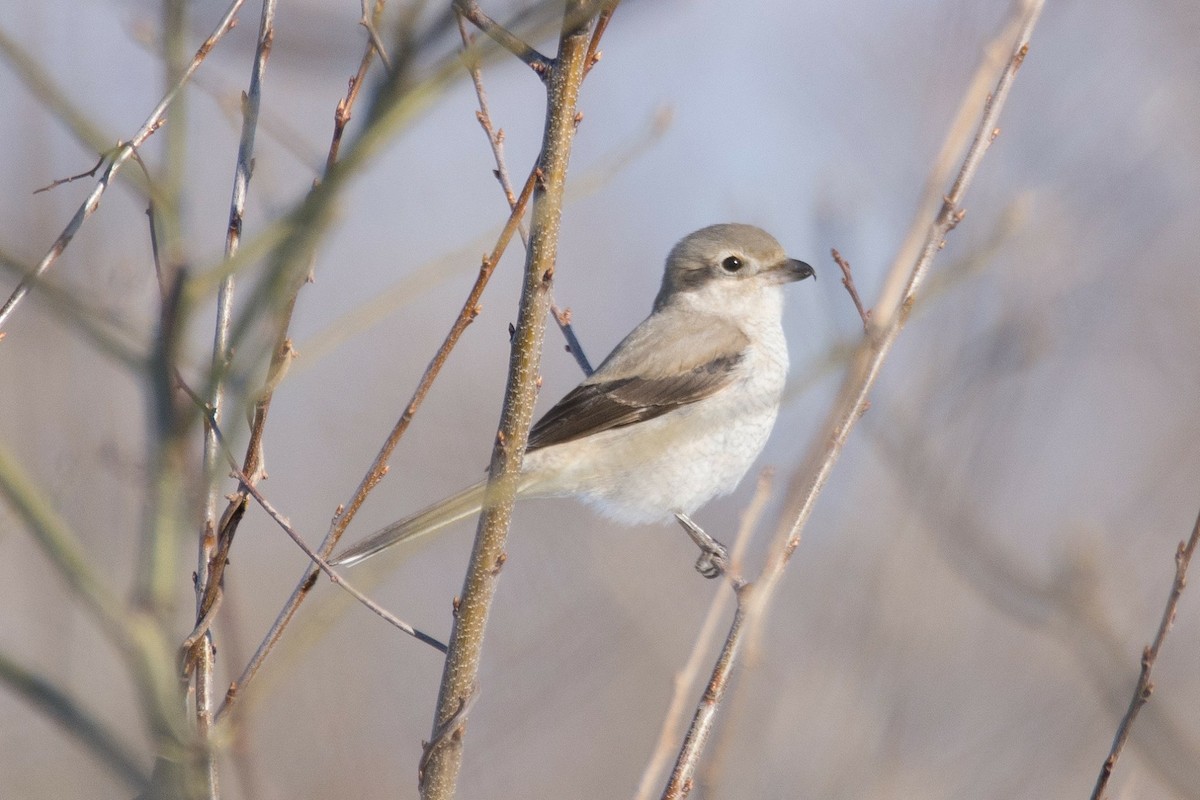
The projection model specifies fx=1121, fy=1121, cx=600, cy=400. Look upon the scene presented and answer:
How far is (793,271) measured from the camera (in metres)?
4.23

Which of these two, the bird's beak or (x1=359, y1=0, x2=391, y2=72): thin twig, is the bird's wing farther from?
(x1=359, y1=0, x2=391, y2=72): thin twig

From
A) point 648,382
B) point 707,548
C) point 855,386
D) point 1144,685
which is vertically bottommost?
point 1144,685

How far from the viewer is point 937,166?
165 centimetres

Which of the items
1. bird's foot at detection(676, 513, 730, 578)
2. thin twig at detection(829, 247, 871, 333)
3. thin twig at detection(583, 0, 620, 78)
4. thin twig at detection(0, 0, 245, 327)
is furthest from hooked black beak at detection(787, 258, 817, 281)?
thin twig at detection(0, 0, 245, 327)

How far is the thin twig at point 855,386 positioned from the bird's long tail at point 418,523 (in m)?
1.07

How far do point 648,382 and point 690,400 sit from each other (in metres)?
0.17

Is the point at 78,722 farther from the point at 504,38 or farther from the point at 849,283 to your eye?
the point at 849,283

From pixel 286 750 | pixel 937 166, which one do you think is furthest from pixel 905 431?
pixel 286 750

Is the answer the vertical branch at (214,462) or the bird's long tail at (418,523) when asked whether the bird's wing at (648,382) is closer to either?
the bird's long tail at (418,523)

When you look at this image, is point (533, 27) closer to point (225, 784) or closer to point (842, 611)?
point (842, 611)

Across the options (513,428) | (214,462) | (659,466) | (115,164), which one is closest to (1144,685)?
(513,428)

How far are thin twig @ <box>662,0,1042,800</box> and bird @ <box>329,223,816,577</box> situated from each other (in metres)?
1.51

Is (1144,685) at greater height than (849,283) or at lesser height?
lesser

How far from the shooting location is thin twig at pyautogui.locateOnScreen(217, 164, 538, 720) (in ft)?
6.20
